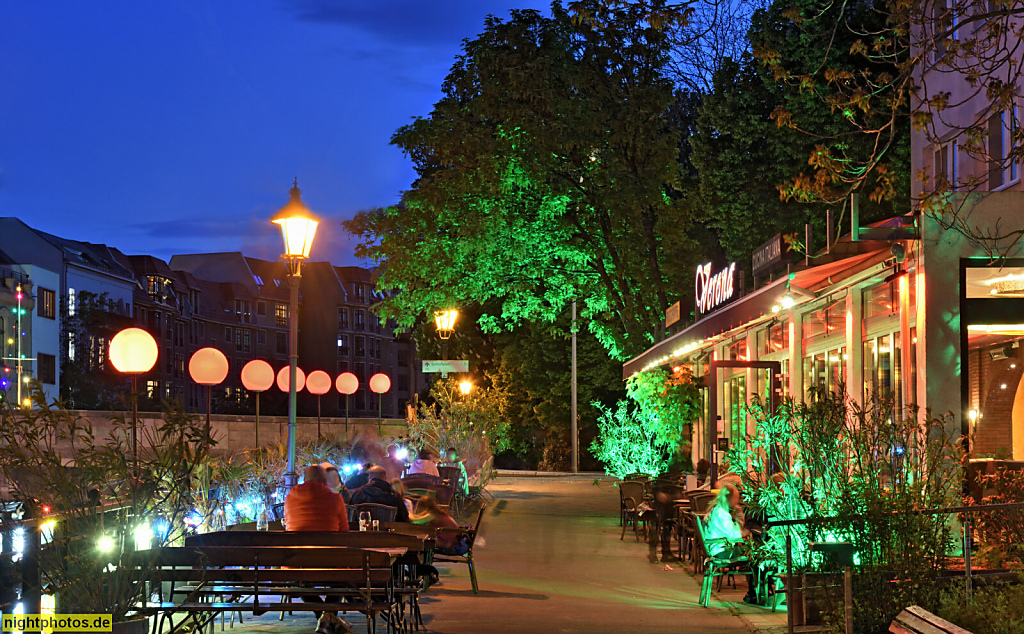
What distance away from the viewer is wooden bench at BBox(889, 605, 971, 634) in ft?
17.3

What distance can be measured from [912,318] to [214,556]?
8.06 meters

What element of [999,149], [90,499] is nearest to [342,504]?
[90,499]

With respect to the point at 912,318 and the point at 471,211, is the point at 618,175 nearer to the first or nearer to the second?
the point at 471,211

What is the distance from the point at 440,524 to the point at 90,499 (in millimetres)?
→ 5107

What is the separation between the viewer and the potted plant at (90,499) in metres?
6.57

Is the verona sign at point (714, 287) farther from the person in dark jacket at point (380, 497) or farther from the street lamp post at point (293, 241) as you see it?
the person in dark jacket at point (380, 497)

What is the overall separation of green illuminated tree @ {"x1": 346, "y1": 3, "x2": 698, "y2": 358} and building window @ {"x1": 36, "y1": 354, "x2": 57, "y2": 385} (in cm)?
4490

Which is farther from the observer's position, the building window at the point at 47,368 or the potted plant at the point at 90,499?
the building window at the point at 47,368

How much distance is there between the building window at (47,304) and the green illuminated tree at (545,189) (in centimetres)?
4522

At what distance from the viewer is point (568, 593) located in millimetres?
10906

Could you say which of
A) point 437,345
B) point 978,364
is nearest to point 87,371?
point 437,345

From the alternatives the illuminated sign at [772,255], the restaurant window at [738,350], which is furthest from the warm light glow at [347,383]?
the illuminated sign at [772,255]

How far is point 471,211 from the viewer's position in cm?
2759

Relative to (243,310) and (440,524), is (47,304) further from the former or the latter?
(440,524)
